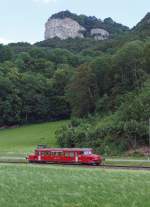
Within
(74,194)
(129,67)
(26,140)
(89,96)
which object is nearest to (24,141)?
(26,140)

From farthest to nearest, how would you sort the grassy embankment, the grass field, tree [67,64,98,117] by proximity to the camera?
tree [67,64,98,117] < the grass field < the grassy embankment

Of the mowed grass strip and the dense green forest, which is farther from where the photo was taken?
the dense green forest

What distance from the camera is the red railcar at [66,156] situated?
165 ft

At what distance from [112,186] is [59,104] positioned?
105m

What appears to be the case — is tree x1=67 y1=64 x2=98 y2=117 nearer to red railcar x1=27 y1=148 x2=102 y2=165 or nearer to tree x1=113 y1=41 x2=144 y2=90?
tree x1=113 y1=41 x2=144 y2=90

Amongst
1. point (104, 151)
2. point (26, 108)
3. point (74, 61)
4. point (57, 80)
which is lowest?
point (104, 151)

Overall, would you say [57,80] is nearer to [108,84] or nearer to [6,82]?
[6,82]

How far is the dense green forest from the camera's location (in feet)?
214

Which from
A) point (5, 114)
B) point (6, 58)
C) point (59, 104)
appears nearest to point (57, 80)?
point (59, 104)

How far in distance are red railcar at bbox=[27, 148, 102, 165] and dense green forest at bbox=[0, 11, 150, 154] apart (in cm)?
887

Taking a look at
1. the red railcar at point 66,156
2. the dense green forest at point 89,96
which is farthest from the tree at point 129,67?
the red railcar at point 66,156

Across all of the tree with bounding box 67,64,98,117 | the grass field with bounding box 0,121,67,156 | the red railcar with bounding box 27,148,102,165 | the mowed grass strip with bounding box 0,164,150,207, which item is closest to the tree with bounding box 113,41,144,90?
the tree with bounding box 67,64,98,117

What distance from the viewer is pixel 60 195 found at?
18.9 m

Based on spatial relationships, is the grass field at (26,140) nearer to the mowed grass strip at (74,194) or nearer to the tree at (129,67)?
the tree at (129,67)
